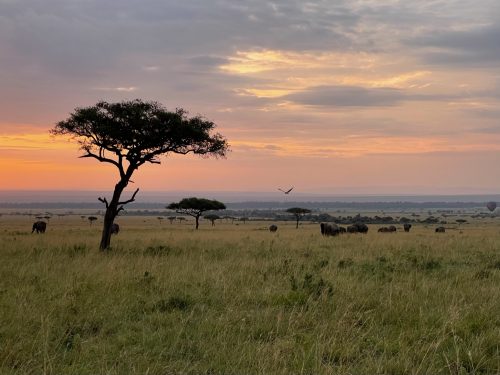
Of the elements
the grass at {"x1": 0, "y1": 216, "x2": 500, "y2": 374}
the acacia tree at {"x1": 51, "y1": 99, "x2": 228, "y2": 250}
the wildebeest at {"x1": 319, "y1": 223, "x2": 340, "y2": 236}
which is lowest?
the wildebeest at {"x1": 319, "y1": 223, "x2": 340, "y2": 236}

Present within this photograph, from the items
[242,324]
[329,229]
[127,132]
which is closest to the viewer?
[242,324]

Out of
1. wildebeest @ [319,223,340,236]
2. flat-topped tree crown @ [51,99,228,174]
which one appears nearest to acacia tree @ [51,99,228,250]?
flat-topped tree crown @ [51,99,228,174]

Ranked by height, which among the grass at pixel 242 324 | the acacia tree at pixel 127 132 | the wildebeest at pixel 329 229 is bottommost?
the wildebeest at pixel 329 229

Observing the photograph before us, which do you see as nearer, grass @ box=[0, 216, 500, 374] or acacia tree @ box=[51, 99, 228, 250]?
grass @ box=[0, 216, 500, 374]

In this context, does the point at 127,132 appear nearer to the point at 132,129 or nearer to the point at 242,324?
the point at 132,129

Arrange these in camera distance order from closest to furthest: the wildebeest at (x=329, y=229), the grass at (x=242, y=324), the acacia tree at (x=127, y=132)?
the grass at (x=242, y=324) < the acacia tree at (x=127, y=132) < the wildebeest at (x=329, y=229)

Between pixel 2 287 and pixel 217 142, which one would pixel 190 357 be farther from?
Answer: pixel 217 142

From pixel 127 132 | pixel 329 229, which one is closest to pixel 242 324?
pixel 127 132

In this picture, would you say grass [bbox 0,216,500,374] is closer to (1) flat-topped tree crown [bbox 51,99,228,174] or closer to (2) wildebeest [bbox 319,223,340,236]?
(1) flat-topped tree crown [bbox 51,99,228,174]

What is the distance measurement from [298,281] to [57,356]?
19.4 feet

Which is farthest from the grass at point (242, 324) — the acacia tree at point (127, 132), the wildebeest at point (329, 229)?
the wildebeest at point (329, 229)

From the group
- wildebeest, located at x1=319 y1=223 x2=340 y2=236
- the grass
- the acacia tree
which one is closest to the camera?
the grass

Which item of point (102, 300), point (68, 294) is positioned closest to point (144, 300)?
point (102, 300)

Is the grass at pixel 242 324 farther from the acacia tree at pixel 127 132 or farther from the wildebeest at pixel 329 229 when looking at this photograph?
the wildebeest at pixel 329 229
